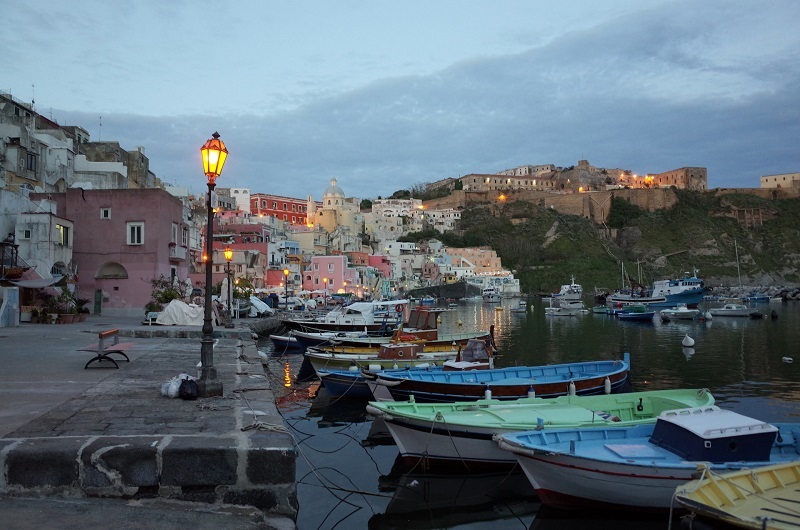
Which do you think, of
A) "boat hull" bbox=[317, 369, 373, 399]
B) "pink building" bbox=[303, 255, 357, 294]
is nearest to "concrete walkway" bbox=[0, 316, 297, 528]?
"boat hull" bbox=[317, 369, 373, 399]

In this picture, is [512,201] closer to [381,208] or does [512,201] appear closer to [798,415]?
[381,208]

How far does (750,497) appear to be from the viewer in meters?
6.88

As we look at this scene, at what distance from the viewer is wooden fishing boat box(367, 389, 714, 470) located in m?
10.6

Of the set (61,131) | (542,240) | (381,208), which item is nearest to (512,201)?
(542,240)

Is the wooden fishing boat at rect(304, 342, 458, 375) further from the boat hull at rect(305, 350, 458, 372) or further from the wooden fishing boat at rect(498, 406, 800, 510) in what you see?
the wooden fishing boat at rect(498, 406, 800, 510)

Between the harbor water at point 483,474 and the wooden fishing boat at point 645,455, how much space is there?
538mm

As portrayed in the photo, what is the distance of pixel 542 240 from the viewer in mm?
133875

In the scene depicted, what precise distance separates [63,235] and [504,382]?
26.3 meters

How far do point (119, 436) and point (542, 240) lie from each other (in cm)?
13298

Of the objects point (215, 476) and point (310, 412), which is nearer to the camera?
point (215, 476)

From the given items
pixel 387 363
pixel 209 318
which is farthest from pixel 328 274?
pixel 209 318

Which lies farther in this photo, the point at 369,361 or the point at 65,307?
the point at 65,307

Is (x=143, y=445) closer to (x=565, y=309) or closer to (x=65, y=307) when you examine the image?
(x=65, y=307)

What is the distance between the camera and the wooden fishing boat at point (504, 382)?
546 inches
